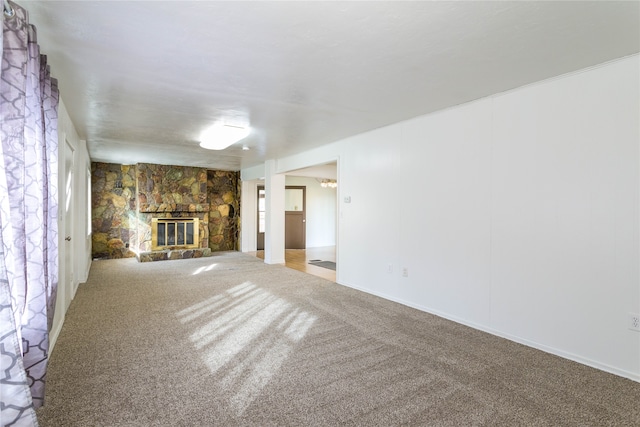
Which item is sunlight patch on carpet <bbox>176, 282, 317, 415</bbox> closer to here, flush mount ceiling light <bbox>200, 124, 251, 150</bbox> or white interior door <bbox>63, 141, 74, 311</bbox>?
white interior door <bbox>63, 141, 74, 311</bbox>

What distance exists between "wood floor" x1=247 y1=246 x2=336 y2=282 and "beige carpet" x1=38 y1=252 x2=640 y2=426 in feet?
7.04

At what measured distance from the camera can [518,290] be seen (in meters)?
3.08

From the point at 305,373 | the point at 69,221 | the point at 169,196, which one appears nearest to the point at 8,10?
the point at 305,373

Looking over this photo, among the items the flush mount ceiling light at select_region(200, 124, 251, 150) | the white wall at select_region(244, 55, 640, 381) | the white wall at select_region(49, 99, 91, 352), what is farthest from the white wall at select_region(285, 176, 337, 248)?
the white wall at select_region(244, 55, 640, 381)

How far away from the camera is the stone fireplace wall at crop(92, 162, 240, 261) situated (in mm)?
8031

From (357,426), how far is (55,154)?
299 cm

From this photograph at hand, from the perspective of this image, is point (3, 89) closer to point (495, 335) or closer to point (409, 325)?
point (409, 325)

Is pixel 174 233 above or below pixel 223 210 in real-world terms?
below

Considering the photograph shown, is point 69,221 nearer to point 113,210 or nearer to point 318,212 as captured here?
point 113,210

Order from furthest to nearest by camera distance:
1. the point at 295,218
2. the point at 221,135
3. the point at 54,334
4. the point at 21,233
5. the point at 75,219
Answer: the point at 295,218, the point at 75,219, the point at 221,135, the point at 54,334, the point at 21,233

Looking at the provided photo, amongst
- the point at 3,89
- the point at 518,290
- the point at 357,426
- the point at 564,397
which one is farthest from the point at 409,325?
the point at 3,89

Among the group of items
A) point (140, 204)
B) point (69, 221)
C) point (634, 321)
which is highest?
point (140, 204)

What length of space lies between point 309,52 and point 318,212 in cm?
836

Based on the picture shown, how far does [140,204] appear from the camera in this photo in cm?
800
